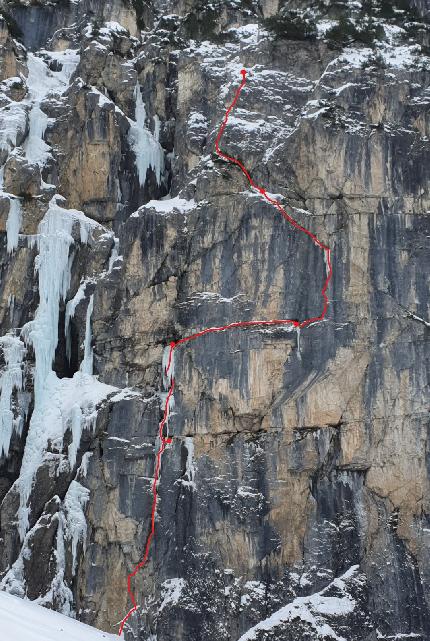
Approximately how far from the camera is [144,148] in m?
40.2

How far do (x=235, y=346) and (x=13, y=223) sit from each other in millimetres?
10540

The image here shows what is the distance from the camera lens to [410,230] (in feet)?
113

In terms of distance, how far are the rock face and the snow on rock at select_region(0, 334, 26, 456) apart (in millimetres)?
79

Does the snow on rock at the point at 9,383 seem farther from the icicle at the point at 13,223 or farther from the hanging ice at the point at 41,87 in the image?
the hanging ice at the point at 41,87

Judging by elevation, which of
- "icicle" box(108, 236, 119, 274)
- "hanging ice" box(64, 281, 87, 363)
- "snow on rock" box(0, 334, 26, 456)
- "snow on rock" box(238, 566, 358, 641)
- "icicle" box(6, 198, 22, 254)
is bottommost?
"snow on rock" box(238, 566, 358, 641)

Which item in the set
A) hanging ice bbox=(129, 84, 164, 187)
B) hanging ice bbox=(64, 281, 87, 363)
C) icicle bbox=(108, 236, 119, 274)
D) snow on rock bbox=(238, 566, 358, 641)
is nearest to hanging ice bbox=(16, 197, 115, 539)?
hanging ice bbox=(64, 281, 87, 363)

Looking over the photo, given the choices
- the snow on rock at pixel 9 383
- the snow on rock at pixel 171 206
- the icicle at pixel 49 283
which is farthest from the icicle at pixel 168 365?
the snow on rock at pixel 9 383

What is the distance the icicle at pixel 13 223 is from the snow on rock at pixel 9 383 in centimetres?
392

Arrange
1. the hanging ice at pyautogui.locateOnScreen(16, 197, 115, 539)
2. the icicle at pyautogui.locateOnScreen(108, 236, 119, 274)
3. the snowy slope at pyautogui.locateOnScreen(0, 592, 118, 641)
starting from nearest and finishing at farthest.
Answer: the snowy slope at pyautogui.locateOnScreen(0, 592, 118, 641)
the hanging ice at pyautogui.locateOnScreen(16, 197, 115, 539)
the icicle at pyautogui.locateOnScreen(108, 236, 119, 274)

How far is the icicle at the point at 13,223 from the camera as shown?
37.0 metres

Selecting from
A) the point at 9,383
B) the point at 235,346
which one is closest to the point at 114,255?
the point at 9,383

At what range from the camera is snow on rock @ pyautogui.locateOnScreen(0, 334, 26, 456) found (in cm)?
3444

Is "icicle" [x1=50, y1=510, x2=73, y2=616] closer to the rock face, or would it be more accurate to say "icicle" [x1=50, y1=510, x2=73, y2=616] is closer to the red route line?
the rock face

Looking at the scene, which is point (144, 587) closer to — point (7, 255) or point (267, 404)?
point (267, 404)
